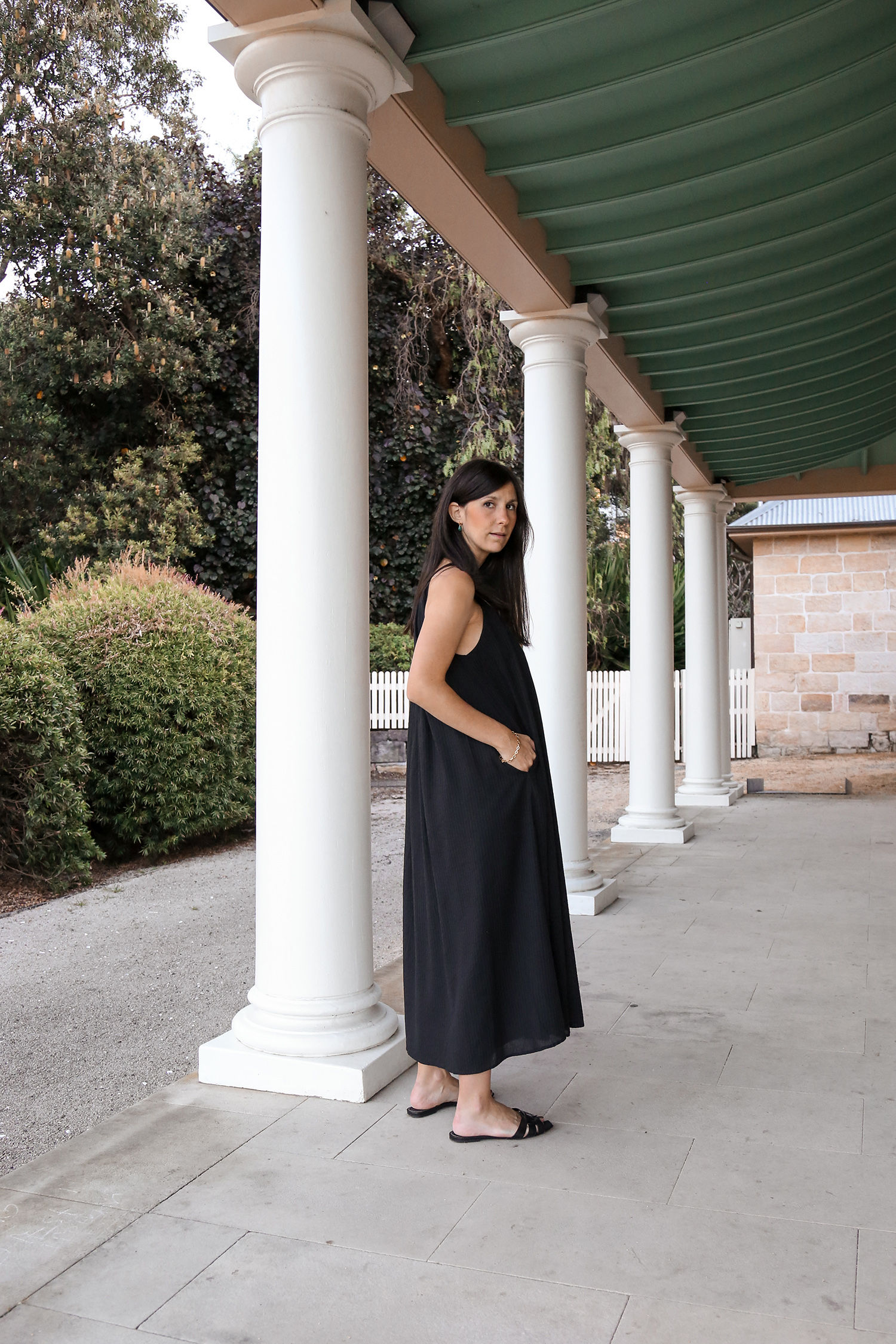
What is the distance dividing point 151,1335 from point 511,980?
1.09m

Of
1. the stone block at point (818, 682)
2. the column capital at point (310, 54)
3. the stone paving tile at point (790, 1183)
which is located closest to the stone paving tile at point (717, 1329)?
the stone paving tile at point (790, 1183)

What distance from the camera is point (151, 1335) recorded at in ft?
6.05

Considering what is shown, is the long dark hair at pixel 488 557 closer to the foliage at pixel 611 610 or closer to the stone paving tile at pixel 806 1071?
the stone paving tile at pixel 806 1071

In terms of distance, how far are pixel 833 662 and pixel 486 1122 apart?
42.1 ft

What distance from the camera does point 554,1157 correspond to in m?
2.56

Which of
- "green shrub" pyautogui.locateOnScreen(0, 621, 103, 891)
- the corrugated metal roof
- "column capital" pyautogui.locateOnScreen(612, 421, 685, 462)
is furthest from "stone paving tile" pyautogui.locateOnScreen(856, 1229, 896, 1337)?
the corrugated metal roof

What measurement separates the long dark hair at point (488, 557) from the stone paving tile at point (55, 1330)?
5.21ft

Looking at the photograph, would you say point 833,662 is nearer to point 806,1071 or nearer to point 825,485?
point 825,485

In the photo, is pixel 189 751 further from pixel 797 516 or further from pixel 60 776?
pixel 797 516

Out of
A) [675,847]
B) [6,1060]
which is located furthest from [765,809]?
[6,1060]

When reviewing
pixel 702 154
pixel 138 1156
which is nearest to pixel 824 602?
A: pixel 702 154

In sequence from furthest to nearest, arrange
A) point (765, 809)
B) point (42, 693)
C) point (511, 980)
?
point (765, 809) < point (42, 693) < point (511, 980)

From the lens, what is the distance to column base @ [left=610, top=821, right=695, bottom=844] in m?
7.67

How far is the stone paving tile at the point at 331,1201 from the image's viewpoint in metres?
2.18
